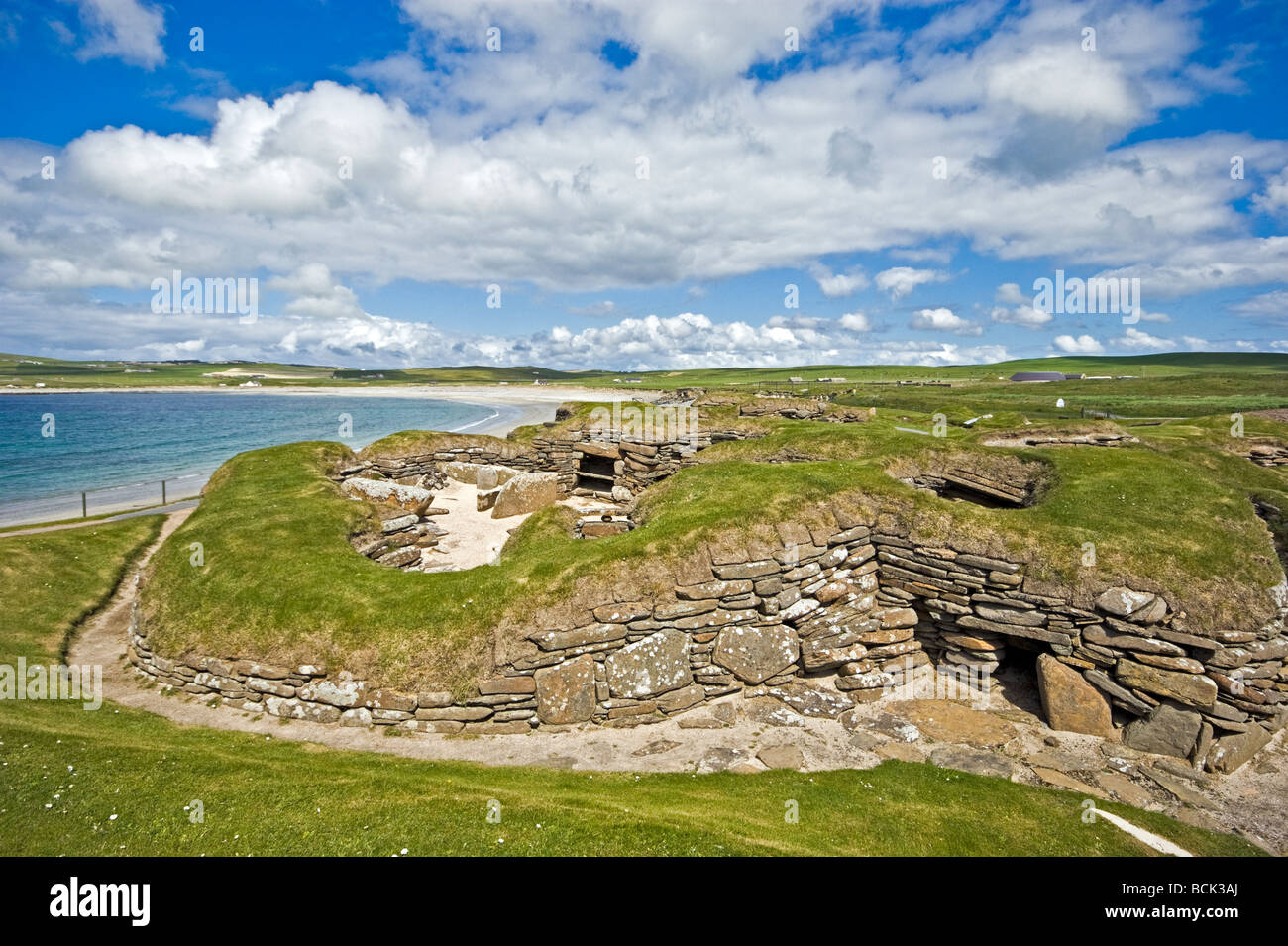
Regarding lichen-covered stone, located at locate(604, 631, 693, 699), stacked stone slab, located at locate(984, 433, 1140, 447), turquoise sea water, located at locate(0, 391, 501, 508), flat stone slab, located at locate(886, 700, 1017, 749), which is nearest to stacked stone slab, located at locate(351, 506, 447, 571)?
lichen-covered stone, located at locate(604, 631, 693, 699)

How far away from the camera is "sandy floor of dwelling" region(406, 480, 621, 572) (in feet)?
61.8

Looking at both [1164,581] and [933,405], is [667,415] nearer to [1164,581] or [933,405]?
[1164,581]

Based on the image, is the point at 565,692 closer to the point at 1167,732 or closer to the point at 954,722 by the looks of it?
the point at 954,722

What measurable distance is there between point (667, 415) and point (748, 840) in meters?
22.4

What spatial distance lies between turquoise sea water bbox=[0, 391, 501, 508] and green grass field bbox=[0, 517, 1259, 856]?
38.9m

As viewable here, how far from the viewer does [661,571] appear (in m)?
12.9

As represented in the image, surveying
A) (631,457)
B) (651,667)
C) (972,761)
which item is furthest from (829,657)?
(631,457)

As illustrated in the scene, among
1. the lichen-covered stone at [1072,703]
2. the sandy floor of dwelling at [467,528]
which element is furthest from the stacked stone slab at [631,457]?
the lichen-covered stone at [1072,703]

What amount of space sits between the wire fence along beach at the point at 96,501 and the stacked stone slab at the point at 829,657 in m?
26.5

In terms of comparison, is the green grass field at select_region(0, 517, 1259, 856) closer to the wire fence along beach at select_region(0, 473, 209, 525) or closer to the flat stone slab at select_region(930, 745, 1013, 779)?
the flat stone slab at select_region(930, 745, 1013, 779)

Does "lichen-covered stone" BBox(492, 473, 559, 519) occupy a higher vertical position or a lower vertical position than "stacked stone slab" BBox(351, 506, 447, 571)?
higher

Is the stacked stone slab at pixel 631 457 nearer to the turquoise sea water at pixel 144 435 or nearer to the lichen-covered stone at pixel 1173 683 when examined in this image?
the lichen-covered stone at pixel 1173 683

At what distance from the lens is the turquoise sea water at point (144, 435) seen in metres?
46.8
